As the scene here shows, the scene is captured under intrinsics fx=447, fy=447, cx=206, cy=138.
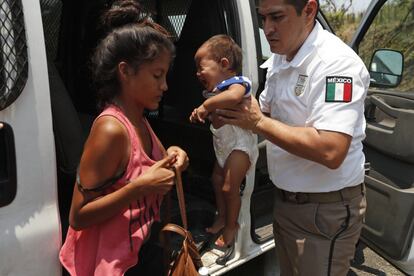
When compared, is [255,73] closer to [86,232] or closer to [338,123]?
[338,123]

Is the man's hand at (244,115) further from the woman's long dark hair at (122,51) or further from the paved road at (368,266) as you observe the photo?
the paved road at (368,266)

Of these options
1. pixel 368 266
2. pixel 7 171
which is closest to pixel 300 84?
pixel 7 171

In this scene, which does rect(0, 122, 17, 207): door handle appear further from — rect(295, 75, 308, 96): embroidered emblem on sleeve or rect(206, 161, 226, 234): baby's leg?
rect(206, 161, 226, 234): baby's leg

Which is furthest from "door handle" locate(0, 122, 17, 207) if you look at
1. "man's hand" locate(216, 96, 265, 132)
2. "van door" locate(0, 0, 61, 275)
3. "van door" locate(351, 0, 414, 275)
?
"van door" locate(351, 0, 414, 275)

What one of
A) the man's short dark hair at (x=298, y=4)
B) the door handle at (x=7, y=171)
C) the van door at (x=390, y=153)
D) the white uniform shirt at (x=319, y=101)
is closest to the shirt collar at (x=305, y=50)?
the white uniform shirt at (x=319, y=101)

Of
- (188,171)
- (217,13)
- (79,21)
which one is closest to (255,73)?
(217,13)

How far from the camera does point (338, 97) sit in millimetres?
1595

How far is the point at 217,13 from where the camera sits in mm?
2508

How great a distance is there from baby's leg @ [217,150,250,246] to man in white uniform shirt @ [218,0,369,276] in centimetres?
34

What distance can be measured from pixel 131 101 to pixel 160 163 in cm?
24

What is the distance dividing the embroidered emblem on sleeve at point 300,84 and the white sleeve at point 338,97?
0.05m

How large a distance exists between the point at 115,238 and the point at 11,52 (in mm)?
664

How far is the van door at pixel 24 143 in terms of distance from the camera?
4.46ft

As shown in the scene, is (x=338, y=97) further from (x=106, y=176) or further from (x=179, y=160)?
(x=106, y=176)
